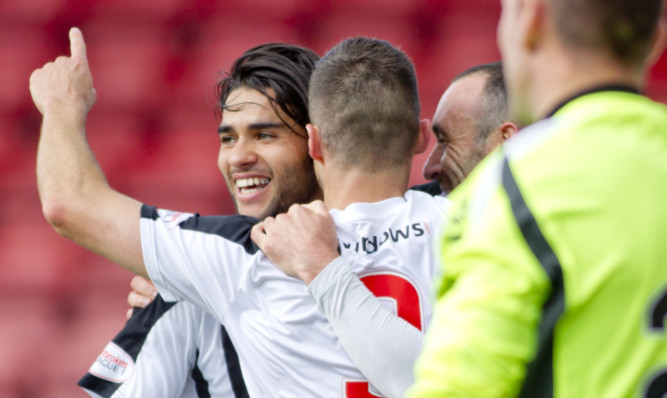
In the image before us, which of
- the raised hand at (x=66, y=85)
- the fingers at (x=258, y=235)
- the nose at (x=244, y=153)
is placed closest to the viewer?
the fingers at (x=258, y=235)

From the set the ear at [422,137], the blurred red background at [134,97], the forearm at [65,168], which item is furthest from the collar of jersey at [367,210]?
the blurred red background at [134,97]

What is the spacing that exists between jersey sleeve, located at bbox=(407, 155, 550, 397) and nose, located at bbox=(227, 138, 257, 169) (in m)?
0.99

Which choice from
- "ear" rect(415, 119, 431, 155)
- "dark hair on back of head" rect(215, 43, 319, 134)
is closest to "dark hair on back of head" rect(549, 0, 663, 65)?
"ear" rect(415, 119, 431, 155)

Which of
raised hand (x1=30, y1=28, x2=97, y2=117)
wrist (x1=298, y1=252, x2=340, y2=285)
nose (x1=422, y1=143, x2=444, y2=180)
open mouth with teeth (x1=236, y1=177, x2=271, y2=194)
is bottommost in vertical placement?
nose (x1=422, y1=143, x2=444, y2=180)

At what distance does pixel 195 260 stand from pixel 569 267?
63 cm

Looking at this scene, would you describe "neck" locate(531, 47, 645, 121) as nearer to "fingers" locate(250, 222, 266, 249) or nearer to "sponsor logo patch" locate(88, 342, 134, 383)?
"fingers" locate(250, 222, 266, 249)

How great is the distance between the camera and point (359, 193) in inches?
41.8

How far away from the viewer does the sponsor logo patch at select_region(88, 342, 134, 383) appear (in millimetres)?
1205

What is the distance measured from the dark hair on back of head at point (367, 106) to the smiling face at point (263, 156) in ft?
1.12

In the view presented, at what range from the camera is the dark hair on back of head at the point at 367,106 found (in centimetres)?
106

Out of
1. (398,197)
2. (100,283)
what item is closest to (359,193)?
(398,197)

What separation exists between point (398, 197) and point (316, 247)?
0.16 m

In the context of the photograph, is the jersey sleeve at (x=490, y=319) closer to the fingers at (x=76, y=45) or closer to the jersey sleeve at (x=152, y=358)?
the jersey sleeve at (x=152, y=358)

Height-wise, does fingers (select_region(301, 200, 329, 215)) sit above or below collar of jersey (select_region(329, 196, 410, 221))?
above
